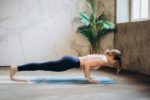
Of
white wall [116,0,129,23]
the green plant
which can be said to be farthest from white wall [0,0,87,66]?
white wall [116,0,129,23]

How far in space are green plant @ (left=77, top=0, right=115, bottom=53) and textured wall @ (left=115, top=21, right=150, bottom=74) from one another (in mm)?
344

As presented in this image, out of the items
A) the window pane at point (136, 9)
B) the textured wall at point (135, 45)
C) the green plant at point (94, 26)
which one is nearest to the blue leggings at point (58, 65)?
the textured wall at point (135, 45)

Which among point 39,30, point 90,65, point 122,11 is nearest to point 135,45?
point 122,11

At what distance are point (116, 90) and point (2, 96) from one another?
5.08 feet

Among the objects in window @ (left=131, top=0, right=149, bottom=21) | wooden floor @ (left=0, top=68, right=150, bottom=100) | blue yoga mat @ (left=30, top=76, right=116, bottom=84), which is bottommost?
blue yoga mat @ (left=30, top=76, right=116, bottom=84)

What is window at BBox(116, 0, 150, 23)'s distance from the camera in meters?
6.70

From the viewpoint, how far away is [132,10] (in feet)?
24.1

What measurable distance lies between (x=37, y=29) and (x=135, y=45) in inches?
101

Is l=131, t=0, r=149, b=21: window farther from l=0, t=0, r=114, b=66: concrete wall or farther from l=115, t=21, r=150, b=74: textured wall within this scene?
l=0, t=0, r=114, b=66: concrete wall

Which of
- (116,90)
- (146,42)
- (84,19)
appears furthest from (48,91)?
(84,19)

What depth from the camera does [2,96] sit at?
162 inches

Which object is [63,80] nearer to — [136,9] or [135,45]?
[135,45]

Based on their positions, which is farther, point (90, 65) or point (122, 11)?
point (122, 11)

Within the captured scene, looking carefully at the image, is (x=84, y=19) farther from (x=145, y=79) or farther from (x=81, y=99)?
(x=81, y=99)
